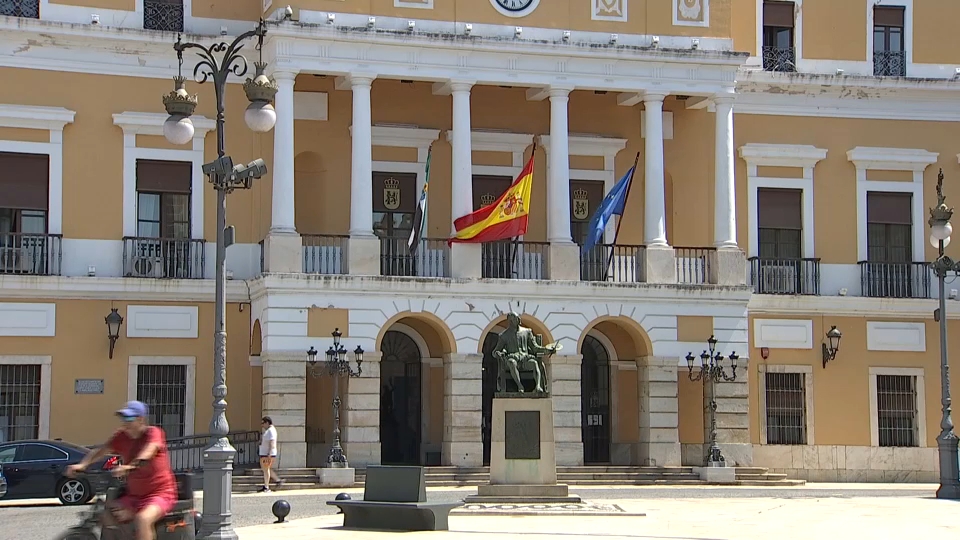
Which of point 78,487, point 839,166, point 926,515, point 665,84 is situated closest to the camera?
point 926,515

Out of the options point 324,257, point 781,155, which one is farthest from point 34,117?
point 781,155

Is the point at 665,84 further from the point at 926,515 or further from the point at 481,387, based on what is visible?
the point at 926,515

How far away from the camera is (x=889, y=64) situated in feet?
124

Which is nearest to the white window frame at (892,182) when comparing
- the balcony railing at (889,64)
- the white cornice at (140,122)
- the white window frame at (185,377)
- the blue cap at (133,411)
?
the balcony railing at (889,64)

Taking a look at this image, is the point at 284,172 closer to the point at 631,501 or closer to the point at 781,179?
the point at 631,501

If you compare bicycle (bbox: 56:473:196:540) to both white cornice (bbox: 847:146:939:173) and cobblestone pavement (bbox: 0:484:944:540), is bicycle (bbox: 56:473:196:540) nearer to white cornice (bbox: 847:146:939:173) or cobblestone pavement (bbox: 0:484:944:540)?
cobblestone pavement (bbox: 0:484:944:540)

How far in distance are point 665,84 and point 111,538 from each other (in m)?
22.3

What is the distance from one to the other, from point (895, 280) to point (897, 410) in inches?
121

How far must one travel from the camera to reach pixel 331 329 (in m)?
32.2

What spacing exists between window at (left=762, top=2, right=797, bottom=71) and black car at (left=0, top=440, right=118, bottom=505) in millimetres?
18859

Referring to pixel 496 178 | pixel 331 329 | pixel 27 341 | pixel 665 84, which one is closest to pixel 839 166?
pixel 665 84

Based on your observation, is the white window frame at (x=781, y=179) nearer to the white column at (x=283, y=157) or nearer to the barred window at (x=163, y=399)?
→ the white column at (x=283, y=157)

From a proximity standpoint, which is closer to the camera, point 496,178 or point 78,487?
point 78,487

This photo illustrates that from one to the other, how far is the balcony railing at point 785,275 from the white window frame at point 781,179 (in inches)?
10.1
